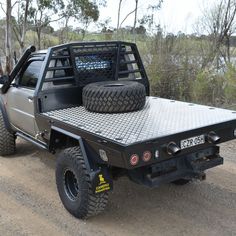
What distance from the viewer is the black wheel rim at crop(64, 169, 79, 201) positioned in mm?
4062

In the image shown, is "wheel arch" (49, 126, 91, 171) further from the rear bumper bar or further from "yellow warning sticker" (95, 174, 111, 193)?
the rear bumper bar

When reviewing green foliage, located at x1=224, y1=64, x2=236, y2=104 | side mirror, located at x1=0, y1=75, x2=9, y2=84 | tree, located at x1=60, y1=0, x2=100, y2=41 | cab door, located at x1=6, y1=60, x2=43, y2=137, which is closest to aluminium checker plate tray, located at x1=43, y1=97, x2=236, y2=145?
cab door, located at x1=6, y1=60, x2=43, y2=137

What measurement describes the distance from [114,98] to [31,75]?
1.60m

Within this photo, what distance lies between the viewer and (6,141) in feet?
19.4

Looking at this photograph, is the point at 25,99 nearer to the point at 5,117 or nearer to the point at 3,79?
the point at 3,79

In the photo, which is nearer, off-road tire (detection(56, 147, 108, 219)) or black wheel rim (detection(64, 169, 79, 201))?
off-road tire (detection(56, 147, 108, 219))

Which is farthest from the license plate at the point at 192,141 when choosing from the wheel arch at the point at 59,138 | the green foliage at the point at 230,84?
the green foliage at the point at 230,84

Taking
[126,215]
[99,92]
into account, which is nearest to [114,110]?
[99,92]

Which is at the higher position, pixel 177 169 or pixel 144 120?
pixel 144 120

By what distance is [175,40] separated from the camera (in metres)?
10.2

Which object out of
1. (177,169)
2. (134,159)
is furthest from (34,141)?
(134,159)

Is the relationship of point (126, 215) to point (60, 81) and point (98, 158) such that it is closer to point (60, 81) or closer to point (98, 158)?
point (98, 158)

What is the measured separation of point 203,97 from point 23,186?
5316 mm

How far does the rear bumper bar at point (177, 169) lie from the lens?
3.64 metres
